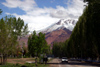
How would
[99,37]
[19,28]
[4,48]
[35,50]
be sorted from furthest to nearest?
1. [19,28]
2. [99,37]
3. [4,48]
4. [35,50]

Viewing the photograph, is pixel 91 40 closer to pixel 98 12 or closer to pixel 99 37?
pixel 99 37

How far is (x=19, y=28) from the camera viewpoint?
46.6 m

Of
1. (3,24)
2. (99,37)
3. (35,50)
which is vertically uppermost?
(3,24)

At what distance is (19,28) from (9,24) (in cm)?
774

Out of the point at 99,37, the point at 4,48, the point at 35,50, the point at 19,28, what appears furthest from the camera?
the point at 19,28

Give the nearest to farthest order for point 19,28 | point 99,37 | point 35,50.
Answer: point 35,50 → point 99,37 → point 19,28

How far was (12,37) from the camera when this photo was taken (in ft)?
125

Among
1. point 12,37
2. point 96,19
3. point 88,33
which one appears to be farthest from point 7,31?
point 88,33

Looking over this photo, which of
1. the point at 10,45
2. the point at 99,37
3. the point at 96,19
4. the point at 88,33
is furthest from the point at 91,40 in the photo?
the point at 10,45

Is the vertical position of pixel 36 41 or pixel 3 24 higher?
pixel 3 24

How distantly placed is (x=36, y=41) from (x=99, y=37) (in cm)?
1621

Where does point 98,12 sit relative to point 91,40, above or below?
above

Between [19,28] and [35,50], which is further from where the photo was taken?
[19,28]

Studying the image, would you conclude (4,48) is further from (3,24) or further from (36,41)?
(36,41)
